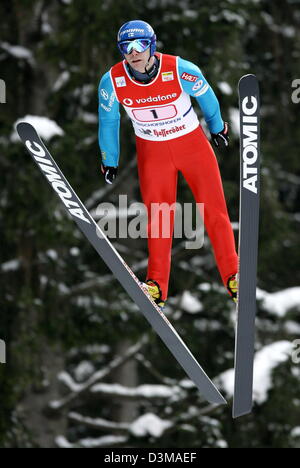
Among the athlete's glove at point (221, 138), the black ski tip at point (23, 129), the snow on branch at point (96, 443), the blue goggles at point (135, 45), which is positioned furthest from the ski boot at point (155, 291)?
the snow on branch at point (96, 443)

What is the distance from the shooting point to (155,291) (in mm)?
7094

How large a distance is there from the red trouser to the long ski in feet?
0.71

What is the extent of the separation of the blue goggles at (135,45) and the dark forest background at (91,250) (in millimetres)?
4658

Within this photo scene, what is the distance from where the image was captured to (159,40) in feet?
37.5

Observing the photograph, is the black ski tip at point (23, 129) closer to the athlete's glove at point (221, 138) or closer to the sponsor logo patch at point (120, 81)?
the sponsor logo patch at point (120, 81)

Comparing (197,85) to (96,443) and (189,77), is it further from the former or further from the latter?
(96,443)

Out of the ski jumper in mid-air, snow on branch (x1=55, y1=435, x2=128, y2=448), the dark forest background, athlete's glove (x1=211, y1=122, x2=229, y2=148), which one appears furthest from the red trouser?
snow on branch (x1=55, y1=435, x2=128, y2=448)

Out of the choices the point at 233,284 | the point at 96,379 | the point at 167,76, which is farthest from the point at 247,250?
the point at 96,379

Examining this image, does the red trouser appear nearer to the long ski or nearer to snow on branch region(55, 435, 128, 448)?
the long ski

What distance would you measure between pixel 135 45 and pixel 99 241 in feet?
4.13

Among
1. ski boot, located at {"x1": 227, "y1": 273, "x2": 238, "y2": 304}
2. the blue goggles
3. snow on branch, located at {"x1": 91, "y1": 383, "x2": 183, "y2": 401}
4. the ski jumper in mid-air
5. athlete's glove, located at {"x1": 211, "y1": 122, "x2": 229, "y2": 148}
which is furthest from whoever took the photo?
snow on branch, located at {"x1": 91, "y1": 383, "x2": 183, "y2": 401}

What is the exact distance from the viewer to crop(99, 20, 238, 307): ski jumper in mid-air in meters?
6.60

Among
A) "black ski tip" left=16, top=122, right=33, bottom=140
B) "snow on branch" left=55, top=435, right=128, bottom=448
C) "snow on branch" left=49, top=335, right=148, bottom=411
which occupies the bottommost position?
"snow on branch" left=55, top=435, right=128, bottom=448
